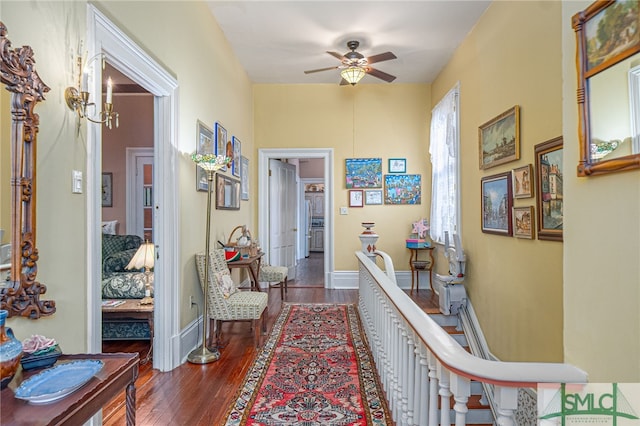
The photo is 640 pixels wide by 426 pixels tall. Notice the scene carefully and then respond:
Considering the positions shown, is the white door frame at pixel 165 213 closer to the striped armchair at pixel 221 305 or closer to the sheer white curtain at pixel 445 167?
the striped armchair at pixel 221 305

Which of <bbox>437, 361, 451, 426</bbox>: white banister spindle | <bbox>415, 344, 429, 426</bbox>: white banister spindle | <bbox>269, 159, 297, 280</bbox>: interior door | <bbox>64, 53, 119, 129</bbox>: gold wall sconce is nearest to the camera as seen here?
<bbox>437, 361, 451, 426</bbox>: white banister spindle

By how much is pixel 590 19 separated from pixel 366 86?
497cm

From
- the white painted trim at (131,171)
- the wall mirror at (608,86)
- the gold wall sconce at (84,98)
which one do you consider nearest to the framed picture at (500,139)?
the wall mirror at (608,86)

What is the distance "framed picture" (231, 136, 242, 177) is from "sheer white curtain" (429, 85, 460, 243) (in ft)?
9.54

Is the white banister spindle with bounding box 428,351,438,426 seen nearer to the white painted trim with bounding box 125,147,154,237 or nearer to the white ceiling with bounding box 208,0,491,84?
the white ceiling with bounding box 208,0,491,84

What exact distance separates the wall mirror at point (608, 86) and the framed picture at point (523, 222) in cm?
206

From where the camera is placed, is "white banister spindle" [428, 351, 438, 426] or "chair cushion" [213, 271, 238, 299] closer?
"white banister spindle" [428, 351, 438, 426]

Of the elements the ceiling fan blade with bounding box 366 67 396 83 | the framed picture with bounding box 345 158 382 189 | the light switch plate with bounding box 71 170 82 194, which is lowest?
the light switch plate with bounding box 71 170 82 194

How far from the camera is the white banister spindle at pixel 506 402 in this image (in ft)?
3.06

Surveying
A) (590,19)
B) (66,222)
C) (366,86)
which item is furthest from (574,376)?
(366,86)

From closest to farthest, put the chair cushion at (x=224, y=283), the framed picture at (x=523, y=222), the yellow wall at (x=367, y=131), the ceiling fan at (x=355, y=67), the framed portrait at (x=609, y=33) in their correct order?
the framed portrait at (x=609, y=33), the framed picture at (x=523, y=222), the chair cushion at (x=224, y=283), the ceiling fan at (x=355, y=67), the yellow wall at (x=367, y=131)

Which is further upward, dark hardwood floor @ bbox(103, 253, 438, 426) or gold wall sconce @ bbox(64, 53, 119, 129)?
gold wall sconce @ bbox(64, 53, 119, 129)

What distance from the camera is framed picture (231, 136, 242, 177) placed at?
4.62 meters

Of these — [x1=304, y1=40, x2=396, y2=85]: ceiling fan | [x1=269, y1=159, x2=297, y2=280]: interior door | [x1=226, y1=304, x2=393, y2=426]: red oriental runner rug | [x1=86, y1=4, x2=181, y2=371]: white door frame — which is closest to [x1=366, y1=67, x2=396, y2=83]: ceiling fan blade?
Result: [x1=304, y1=40, x2=396, y2=85]: ceiling fan
